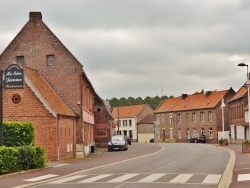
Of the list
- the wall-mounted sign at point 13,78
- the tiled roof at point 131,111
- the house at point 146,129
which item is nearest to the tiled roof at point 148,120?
the house at point 146,129

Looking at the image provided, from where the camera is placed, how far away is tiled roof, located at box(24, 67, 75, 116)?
3462cm

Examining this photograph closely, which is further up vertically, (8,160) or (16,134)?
(16,134)

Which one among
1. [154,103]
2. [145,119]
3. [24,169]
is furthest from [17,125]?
[154,103]

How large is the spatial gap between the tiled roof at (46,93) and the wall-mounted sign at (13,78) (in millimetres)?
7185

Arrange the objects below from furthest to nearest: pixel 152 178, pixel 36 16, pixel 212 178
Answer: pixel 36 16 < pixel 152 178 < pixel 212 178

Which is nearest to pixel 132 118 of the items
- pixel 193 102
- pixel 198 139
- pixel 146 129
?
pixel 146 129

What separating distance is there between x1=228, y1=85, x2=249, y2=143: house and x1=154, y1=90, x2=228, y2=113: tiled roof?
7.37m

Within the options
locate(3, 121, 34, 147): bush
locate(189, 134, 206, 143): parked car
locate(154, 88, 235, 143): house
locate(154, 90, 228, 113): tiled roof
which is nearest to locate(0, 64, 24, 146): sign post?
locate(3, 121, 34, 147): bush

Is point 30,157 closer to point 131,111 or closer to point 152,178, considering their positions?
point 152,178

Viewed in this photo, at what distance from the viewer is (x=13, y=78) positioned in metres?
27.1

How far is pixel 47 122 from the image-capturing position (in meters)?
34.7

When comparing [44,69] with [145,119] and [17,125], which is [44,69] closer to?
[17,125]

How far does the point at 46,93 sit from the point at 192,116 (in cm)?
6572

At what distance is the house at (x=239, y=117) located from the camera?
74.7 m
